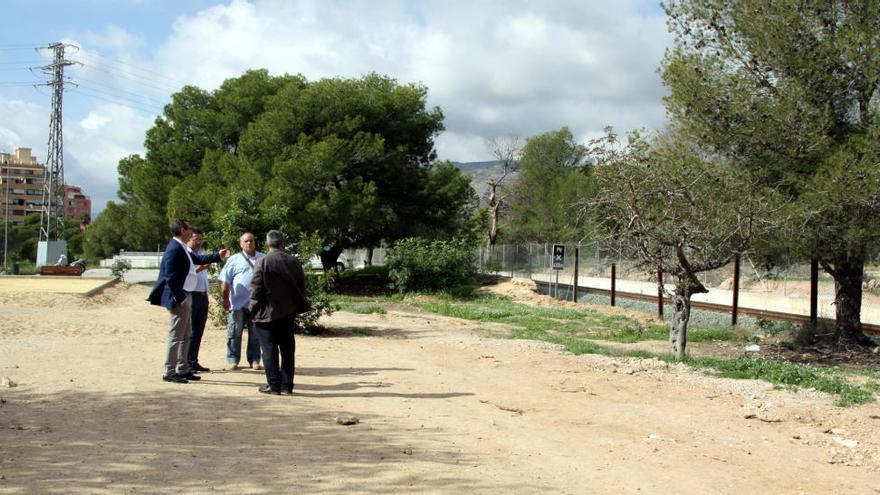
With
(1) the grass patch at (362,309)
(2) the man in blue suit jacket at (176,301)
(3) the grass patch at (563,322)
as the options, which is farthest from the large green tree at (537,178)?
(2) the man in blue suit jacket at (176,301)

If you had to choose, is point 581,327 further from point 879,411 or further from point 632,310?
point 879,411

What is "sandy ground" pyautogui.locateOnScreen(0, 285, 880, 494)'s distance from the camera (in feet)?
16.6

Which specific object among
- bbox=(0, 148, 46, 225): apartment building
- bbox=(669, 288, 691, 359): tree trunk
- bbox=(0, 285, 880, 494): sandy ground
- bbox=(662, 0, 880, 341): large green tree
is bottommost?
bbox=(0, 285, 880, 494): sandy ground

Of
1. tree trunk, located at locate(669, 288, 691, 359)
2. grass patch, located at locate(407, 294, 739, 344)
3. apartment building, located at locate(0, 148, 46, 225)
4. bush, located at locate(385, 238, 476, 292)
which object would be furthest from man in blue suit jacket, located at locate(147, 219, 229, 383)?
apartment building, located at locate(0, 148, 46, 225)

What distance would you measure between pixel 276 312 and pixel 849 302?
10.6 metres

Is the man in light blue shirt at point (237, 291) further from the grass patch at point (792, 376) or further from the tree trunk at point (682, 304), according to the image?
the tree trunk at point (682, 304)

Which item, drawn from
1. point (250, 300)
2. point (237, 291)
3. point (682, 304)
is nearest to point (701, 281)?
point (682, 304)

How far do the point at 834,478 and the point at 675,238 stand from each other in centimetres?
551

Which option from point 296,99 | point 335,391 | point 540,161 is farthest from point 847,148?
point 540,161

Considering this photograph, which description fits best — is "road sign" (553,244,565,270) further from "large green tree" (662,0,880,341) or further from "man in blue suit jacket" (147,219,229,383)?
"man in blue suit jacket" (147,219,229,383)

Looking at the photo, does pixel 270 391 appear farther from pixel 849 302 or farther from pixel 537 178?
pixel 537 178

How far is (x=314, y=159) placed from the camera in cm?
2866

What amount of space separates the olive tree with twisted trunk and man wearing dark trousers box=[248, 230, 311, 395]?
5.13 m

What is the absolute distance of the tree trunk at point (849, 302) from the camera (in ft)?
44.5
